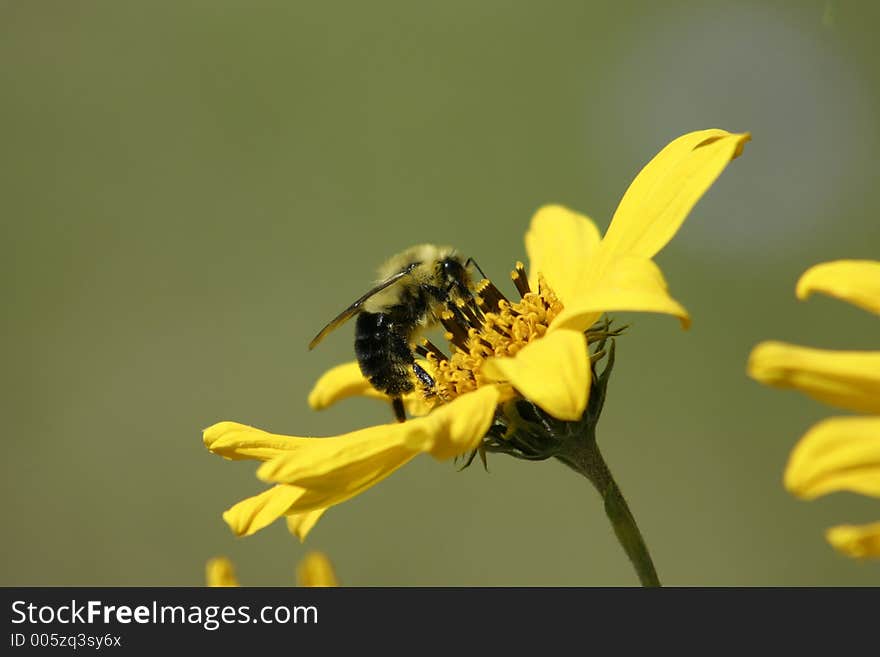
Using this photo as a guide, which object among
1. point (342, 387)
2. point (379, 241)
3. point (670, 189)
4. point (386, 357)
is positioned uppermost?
point (379, 241)

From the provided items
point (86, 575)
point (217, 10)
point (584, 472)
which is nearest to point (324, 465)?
point (584, 472)

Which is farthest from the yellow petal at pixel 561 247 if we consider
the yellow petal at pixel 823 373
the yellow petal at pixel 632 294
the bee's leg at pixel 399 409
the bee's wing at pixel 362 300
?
the yellow petal at pixel 823 373

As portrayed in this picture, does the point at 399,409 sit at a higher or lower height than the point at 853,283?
higher

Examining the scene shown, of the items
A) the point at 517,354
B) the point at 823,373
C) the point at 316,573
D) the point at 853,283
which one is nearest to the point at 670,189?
the point at 517,354

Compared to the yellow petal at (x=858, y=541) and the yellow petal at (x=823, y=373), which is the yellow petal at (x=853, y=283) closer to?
the yellow petal at (x=823, y=373)

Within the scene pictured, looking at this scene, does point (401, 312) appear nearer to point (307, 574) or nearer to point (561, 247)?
point (561, 247)

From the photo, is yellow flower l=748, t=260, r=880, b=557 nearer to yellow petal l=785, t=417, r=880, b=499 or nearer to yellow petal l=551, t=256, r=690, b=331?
yellow petal l=785, t=417, r=880, b=499

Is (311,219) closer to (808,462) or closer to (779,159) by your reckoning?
(779,159)

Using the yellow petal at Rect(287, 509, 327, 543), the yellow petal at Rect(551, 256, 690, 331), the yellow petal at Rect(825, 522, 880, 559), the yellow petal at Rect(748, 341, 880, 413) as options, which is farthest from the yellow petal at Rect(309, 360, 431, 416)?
the yellow petal at Rect(825, 522, 880, 559)
